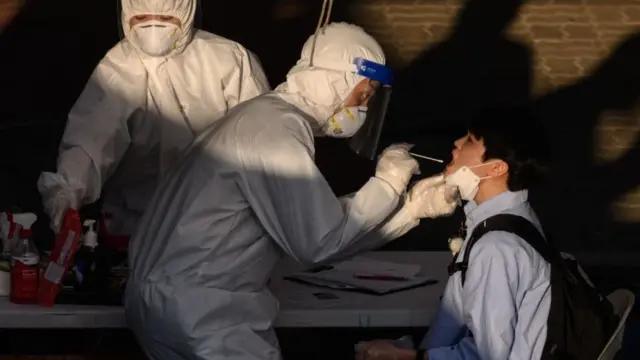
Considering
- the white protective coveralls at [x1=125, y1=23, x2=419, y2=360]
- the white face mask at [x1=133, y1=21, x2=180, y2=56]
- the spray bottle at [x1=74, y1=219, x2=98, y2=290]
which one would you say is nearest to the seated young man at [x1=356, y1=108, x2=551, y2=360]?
the white protective coveralls at [x1=125, y1=23, x2=419, y2=360]

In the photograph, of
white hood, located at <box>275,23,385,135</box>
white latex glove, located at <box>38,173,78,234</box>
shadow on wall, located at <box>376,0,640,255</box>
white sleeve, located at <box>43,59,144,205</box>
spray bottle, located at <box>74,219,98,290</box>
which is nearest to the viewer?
white hood, located at <box>275,23,385,135</box>

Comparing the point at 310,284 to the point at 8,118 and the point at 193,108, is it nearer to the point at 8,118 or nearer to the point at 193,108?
the point at 193,108

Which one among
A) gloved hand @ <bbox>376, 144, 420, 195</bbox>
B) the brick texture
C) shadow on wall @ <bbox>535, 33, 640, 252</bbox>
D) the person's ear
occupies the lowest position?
shadow on wall @ <bbox>535, 33, 640, 252</bbox>

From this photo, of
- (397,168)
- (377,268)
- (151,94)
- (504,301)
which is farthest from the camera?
(151,94)

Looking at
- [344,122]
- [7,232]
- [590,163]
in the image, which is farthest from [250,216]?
[590,163]

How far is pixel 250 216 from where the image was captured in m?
3.35

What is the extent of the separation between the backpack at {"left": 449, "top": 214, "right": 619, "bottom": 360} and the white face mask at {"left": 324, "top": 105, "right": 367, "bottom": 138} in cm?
49

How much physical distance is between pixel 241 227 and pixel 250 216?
36 mm

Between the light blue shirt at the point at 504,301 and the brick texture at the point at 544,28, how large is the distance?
19.1ft

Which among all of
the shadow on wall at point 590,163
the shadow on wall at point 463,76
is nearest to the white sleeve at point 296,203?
the shadow on wall at point 590,163

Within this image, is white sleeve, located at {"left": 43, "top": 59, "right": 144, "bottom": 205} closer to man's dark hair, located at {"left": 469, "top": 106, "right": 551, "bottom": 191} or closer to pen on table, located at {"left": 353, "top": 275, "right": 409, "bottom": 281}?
pen on table, located at {"left": 353, "top": 275, "right": 409, "bottom": 281}

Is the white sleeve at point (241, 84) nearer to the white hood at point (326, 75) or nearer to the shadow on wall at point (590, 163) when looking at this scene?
the white hood at point (326, 75)

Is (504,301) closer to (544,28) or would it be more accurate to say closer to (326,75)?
(326,75)

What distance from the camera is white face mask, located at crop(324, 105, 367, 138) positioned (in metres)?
3.49
